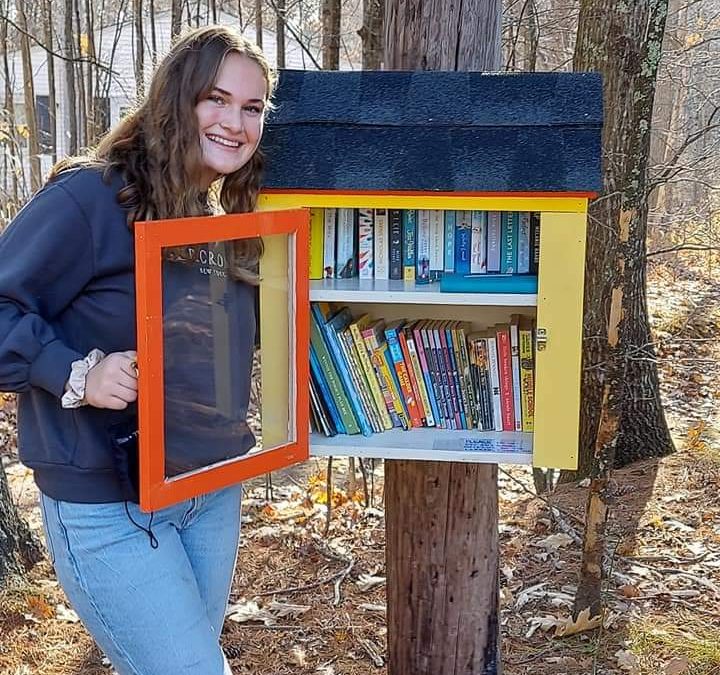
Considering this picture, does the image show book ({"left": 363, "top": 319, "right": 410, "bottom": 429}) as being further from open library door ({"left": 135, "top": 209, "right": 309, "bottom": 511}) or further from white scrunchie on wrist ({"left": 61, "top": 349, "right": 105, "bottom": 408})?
white scrunchie on wrist ({"left": 61, "top": 349, "right": 105, "bottom": 408})

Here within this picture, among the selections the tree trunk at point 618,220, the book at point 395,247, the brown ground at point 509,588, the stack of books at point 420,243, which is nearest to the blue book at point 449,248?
the stack of books at point 420,243

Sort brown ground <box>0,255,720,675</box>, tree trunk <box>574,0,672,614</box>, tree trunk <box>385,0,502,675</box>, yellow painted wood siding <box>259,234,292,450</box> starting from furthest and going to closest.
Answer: brown ground <box>0,255,720,675</box>, tree trunk <box>574,0,672,614</box>, tree trunk <box>385,0,502,675</box>, yellow painted wood siding <box>259,234,292,450</box>

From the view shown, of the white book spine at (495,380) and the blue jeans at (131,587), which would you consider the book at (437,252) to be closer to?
the white book spine at (495,380)

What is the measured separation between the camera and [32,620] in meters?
3.64

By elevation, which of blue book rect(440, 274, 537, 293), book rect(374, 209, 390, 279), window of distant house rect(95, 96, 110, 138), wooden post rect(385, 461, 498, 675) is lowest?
wooden post rect(385, 461, 498, 675)

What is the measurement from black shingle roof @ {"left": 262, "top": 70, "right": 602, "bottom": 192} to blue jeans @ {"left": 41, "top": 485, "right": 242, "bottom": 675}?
0.76m

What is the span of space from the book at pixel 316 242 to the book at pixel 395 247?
0.16 meters

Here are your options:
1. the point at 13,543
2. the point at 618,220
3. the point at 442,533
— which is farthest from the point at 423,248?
the point at 13,543

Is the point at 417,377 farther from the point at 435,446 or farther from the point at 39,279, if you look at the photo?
the point at 39,279

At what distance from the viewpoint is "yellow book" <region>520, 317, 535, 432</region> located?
227 centimetres

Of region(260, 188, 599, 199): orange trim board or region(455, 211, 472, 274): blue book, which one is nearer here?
region(260, 188, 599, 199): orange trim board

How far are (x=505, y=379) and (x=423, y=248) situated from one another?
0.35 meters

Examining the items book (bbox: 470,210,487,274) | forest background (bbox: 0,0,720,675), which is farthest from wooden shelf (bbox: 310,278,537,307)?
forest background (bbox: 0,0,720,675)

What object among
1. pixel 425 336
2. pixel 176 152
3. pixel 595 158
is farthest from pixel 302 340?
pixel 595 158
